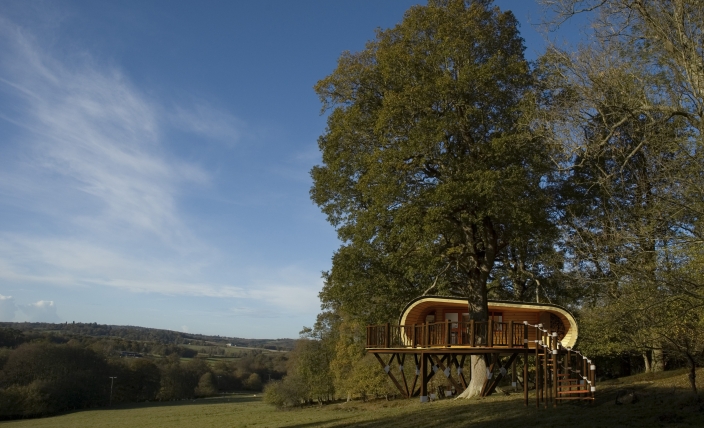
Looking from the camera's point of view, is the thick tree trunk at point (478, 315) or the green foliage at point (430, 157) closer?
the green foliage at point (430, 157)

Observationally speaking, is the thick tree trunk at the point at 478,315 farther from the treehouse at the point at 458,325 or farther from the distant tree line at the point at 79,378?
the distant tree line at the point at 79,378

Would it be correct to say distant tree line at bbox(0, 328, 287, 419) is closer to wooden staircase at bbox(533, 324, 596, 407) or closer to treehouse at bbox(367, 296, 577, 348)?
treehouse at bbox(367, 296, 577, 348)

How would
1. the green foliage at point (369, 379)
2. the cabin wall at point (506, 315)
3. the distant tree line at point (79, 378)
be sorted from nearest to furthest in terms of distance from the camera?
the cabin wall at point (506, 315) → the green foliage at point (369, 379) → the distant tree line at point (79, 378)

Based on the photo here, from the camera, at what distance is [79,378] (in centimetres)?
6988

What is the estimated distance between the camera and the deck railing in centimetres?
1723

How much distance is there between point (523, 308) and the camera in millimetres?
20438

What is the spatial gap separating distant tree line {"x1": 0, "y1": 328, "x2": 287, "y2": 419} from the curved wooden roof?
53326 millimetres

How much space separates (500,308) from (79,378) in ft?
216

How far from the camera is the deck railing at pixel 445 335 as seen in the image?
17.2 metres

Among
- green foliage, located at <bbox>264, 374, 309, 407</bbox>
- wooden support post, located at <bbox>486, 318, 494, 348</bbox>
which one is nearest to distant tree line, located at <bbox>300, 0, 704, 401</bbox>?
wooden support post, located at <bbox>486, 318, 494, 348</bbox>

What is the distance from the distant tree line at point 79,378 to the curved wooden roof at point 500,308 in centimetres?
5333

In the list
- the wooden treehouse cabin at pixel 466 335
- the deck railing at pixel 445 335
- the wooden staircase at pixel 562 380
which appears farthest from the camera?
the wooden treehouse cabin at pixel 466 335

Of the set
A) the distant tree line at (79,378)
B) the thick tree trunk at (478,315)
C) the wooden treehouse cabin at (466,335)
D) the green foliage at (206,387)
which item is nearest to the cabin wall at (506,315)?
the wooden treehouse cabin at (466,335)

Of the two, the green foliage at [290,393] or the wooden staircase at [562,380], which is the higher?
the wooden staircase at [562,380]
